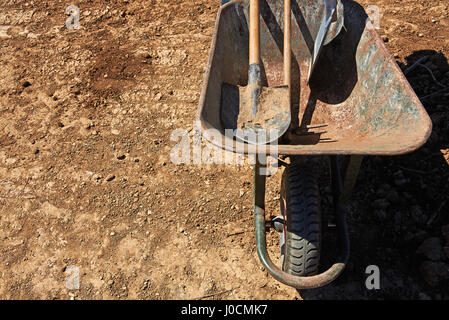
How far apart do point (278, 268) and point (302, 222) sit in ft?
1.01

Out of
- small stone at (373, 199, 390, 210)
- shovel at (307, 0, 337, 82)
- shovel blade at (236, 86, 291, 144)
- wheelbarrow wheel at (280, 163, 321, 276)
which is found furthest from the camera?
small stone at (373, 199, 390, 210)

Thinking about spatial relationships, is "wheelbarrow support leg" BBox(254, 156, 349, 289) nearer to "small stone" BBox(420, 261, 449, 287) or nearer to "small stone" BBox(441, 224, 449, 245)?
"small stone" BBox(420, 261, 449, 287)

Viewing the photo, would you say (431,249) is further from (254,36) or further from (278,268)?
(254,36)

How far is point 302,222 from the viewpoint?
1.91 m

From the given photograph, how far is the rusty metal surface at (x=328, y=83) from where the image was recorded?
1.80m

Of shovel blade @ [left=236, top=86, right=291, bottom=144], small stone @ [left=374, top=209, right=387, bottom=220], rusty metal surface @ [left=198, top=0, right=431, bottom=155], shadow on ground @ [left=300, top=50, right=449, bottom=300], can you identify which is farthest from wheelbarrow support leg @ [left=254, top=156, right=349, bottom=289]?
small stone @ [left=374, top=209, right=387, bottom=220]

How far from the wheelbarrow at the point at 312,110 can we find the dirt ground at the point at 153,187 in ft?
1.71

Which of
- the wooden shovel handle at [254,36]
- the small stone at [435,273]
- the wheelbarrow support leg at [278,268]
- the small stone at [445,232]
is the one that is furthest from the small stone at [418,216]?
the wooden shovel handle at [254,36]

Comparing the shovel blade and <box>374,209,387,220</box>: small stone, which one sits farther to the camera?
<box>374,209,387,220</box>: small stone

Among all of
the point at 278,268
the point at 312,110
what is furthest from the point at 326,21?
the point at 278,268

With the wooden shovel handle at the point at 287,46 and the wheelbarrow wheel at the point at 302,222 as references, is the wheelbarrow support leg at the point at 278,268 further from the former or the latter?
the wooden shovel handle at the point at 287,46

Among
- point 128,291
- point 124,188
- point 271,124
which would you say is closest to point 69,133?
point 124,188

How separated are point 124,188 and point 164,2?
320cm

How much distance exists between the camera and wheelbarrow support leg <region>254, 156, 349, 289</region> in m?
1.85
